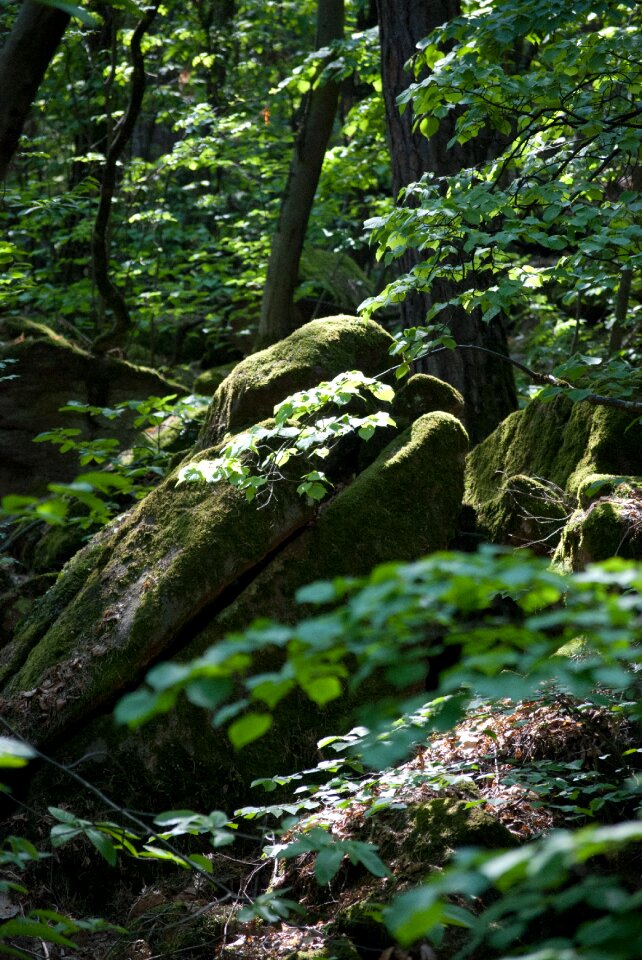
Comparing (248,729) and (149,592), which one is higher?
(248,729)

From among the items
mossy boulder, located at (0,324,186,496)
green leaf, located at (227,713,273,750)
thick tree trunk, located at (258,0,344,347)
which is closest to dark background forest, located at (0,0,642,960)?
green leaf, located at (227,713,273,750)

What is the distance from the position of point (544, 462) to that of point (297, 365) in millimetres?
1711

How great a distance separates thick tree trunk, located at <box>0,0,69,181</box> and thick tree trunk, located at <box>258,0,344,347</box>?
5746 millimetres

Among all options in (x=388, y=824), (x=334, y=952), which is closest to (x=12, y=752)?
(x=334, y=952)

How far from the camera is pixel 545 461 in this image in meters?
5.56

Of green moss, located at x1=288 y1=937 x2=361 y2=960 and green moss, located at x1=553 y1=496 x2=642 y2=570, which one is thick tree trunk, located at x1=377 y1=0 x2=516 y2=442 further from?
green moss, located at x1=288 y1=937 x2=361 y2=960

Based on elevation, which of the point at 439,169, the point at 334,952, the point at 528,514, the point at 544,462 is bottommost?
the point at 334,952

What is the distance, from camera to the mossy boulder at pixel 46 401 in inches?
356

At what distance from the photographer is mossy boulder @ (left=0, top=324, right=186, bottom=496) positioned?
356 inches

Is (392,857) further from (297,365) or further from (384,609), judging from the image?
(297,365)

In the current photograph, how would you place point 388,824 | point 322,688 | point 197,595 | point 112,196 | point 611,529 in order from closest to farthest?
point 322,688, point 388,824, point 611,529, point 197,595, point 112,196

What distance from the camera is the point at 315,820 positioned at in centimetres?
355

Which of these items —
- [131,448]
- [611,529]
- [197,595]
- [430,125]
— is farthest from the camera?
Answer: [131,448]

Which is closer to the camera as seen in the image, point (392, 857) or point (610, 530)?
point (392, 857)
